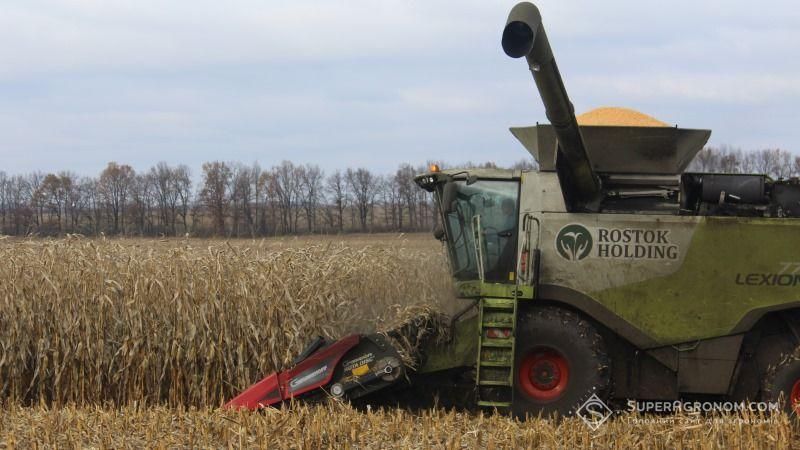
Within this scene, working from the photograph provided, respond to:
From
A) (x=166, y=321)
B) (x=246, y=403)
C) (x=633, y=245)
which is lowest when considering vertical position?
(x=246, y=403)

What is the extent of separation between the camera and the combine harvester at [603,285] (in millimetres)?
6168

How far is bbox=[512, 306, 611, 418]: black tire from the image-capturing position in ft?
20.4

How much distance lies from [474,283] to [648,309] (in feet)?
4.36

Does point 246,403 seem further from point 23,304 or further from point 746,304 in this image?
point 746,304

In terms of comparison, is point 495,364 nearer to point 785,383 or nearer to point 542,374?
point 542,374

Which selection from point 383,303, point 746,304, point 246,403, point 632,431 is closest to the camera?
point 632,431

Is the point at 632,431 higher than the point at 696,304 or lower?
lower

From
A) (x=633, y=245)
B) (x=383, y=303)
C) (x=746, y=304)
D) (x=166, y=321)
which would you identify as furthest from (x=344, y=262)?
(x=746, y=304)

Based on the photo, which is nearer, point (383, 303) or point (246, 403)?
point (246, 403)

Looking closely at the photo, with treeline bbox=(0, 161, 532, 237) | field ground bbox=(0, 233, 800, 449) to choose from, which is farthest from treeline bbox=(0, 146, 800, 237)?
field ground bbox=(0, 233, 800, 449)

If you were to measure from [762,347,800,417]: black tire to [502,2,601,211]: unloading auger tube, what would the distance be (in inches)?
69.7

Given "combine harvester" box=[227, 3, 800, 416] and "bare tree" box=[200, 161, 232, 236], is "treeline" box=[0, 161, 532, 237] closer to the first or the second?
"bare tree" box=[200, 161, 232, 236]

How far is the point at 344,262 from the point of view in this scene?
923 cm

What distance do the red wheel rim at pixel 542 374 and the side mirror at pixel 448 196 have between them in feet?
4.23
